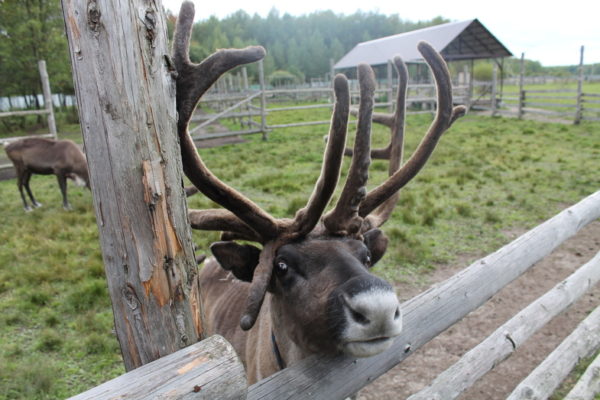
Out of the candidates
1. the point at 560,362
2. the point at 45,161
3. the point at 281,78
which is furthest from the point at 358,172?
the point at 281,78

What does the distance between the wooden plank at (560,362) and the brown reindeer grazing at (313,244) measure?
146 centimetres

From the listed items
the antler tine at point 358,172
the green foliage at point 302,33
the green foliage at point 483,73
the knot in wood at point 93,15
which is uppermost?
the green foliage at point 302,33

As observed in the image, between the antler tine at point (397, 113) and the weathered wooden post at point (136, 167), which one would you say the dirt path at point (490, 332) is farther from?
the weathered wooden post at point (136, 167)

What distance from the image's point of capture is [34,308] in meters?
4.41

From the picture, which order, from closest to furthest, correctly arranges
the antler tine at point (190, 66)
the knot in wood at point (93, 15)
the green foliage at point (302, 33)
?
the knot in wood at point (93, 15)
the antler tine at point (190, 66)
the green foliage at point (302, 33)

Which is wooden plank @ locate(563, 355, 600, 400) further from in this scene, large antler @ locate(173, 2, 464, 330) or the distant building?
the distant building

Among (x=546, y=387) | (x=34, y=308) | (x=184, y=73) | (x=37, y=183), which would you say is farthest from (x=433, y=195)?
(x=37, y=183)

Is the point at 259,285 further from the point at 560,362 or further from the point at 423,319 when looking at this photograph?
the point at 560,362

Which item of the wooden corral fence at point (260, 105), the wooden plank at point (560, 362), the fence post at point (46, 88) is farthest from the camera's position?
the wooden corral fence at point (260, 105)

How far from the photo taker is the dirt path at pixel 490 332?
329cm

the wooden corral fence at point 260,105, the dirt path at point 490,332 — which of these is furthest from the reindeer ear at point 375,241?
the wooden corral fence at point 260,105

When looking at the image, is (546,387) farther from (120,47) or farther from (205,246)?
(205,246)

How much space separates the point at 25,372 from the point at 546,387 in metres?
3.80

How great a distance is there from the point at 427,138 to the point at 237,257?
113 cm
